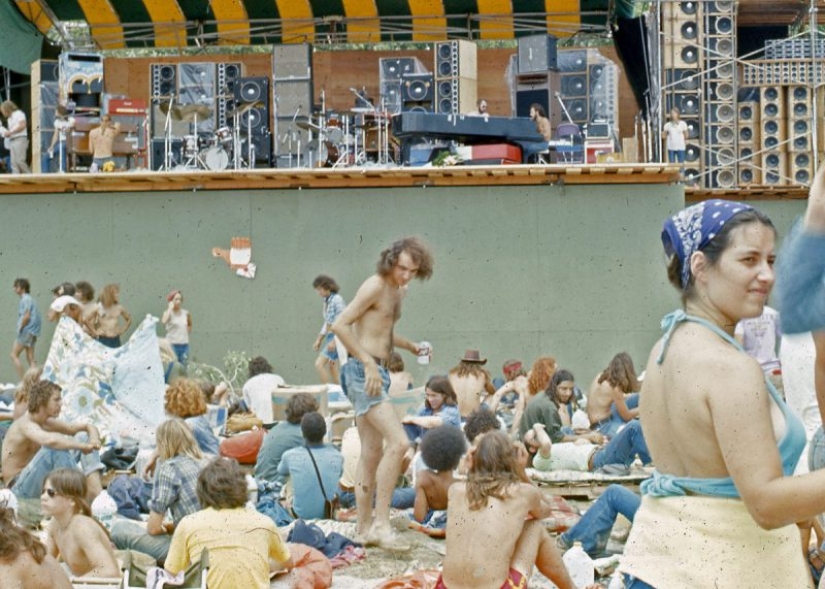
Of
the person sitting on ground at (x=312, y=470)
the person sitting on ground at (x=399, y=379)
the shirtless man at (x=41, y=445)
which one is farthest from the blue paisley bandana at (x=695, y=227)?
the person sitting on ground at (x=399, y=379)

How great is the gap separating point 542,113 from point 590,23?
2.57 m

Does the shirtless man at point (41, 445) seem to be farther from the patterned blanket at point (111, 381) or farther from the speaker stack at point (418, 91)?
the speaker stack at point (418, 91)

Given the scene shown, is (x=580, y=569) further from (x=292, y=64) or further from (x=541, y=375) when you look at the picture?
(x=292, y=64)

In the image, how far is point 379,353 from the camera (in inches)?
282

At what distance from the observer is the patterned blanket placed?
10.6 m

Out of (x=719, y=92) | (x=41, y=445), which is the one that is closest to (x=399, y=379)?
(x=41, y=445)

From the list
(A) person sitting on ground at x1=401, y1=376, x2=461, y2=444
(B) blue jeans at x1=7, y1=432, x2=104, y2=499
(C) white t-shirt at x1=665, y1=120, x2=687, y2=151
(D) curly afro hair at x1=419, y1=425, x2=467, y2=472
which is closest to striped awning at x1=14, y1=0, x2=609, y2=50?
(C) white t-shirt at x1=665, y1=120, x2=687, y2=151

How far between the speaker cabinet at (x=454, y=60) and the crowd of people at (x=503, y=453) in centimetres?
520

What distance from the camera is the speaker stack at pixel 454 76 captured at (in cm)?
1908

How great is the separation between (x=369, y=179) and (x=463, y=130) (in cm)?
116

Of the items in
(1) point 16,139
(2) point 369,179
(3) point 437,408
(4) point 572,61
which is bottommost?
(3) point 437,408

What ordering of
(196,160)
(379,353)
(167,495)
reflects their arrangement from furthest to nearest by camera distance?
(196,160), (379,353), (167,495)

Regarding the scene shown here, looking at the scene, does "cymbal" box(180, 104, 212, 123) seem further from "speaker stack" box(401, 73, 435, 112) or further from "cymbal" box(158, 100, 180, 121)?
"speaker stack" box(401, 73, 435, 112)

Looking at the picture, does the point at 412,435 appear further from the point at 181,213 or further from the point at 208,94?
the point at 208,94
